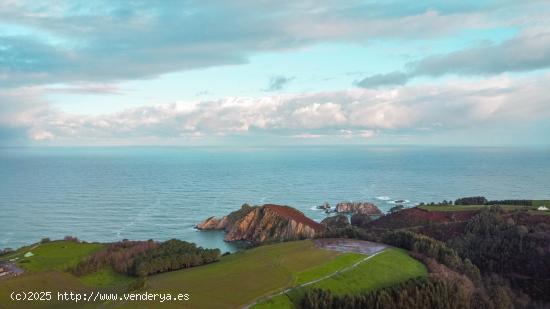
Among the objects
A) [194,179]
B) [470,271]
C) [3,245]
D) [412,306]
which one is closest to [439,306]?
[412,306]

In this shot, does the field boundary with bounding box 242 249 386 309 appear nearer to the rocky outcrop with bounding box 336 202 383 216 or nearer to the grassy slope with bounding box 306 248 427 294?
the grassy slope with bounding box 306 248 427 294

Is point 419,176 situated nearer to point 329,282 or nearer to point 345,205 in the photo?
point 345,205

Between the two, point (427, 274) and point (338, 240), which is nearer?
point (427, 274)

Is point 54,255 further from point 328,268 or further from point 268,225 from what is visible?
point 268,225

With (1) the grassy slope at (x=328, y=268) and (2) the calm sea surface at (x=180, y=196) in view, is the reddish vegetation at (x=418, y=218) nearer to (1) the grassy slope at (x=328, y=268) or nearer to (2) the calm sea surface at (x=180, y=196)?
(2) the calm sea surface at (x=180, y=196)

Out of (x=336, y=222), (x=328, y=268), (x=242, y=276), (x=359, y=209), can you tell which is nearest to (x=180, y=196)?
(x=359, y=209)

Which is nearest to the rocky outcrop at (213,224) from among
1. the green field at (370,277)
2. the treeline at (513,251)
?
the treeline at (513,251)
